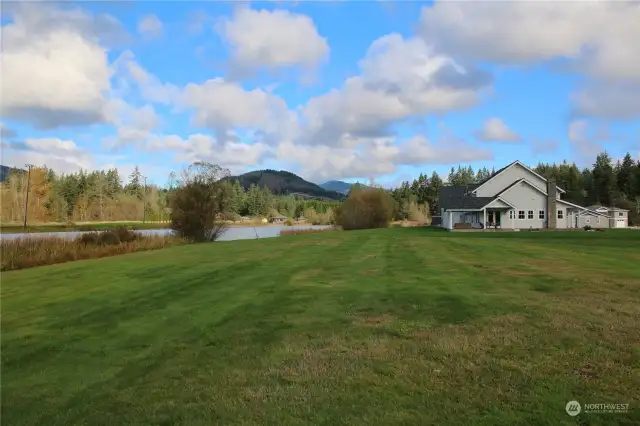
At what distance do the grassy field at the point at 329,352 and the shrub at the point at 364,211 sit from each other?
4800 cm

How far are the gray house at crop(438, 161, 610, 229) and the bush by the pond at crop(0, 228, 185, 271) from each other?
3600cm

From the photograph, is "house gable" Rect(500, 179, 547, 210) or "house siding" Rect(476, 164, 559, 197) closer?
"house gable" Rect(500, 179, 547, 210)

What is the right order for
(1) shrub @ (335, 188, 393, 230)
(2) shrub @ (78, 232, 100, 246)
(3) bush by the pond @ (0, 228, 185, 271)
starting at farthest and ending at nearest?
(1) shrub @ (335, 188, 393, 230) < (2) shrub @ (78, 232, 100, 246) < (3) bush by the pond @ (0, 228, 185, 271)

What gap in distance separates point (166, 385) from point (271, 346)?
5.40ft

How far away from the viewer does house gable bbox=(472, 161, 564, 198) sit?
55.9 metres

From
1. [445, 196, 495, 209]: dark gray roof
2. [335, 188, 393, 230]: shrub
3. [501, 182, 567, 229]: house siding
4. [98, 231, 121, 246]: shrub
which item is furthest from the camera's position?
[335, 188, 393, 230]: shrub

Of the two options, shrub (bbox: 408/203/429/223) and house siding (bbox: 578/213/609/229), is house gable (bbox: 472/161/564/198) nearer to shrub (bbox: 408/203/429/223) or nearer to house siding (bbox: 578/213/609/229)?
house siding (bbox: 578/213/609/229)

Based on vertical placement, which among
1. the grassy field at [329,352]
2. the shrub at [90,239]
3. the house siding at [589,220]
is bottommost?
the grassy field at [329,352]

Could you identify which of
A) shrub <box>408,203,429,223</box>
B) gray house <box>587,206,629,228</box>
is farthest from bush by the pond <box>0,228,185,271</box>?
gray house <box>587,206,629,228</box>

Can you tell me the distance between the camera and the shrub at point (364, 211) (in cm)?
6019

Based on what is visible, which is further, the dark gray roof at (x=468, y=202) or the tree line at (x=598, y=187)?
the tree line at (x=598, y=187)

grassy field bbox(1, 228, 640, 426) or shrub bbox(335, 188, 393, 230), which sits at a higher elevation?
shrub bbox(335, 188, 393, 230)

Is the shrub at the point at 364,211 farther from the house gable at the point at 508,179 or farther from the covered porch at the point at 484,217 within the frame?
the house gable at the point at 508,179

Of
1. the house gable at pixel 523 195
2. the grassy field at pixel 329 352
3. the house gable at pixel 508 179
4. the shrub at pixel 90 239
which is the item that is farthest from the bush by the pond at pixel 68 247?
the house gable at pixel 508 179
